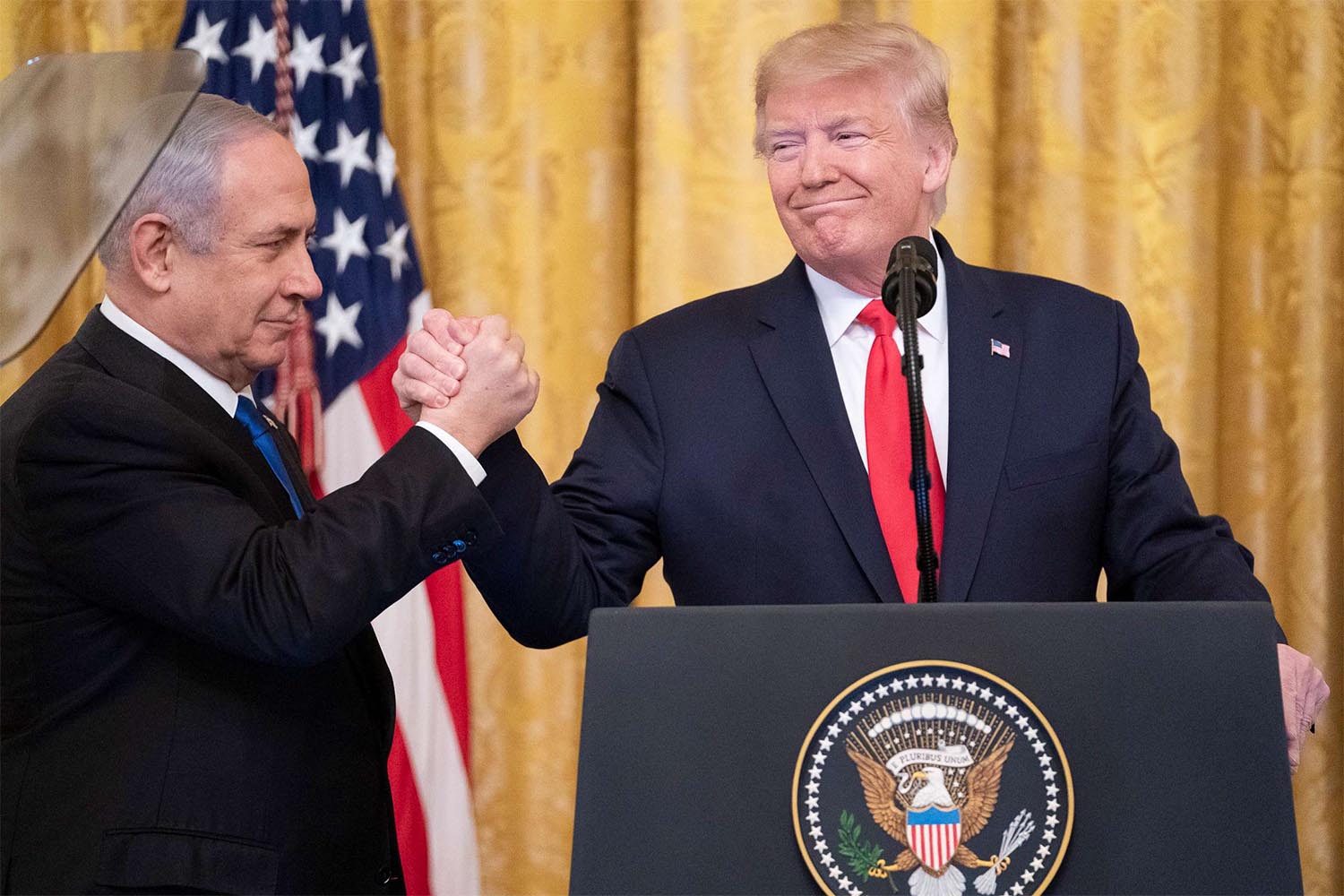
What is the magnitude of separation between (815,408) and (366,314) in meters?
1.45

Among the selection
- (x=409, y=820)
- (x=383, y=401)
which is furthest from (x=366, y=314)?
(x=409, y=820)

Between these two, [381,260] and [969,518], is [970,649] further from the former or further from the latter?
[381,260]

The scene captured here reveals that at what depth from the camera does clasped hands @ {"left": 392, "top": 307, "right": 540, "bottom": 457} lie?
66.2 inches

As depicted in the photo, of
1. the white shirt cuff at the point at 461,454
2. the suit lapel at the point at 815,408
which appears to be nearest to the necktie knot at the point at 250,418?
the white shirt cuff at the point at 461,454

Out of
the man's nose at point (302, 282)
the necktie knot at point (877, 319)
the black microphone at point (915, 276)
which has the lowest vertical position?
the black microphone at point (915, 276)

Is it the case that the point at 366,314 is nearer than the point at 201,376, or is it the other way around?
the point at 201,376

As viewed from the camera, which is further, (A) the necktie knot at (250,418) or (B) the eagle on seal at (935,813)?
(A) the necktie knot at (250,418)

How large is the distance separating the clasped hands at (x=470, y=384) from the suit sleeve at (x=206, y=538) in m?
0.10

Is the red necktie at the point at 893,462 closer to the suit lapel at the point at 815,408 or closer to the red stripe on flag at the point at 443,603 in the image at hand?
the suit lapel at the point at 815,408

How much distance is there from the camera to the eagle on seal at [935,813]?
1.08m

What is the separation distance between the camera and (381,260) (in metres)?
3.13

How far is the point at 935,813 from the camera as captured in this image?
1.09 metres

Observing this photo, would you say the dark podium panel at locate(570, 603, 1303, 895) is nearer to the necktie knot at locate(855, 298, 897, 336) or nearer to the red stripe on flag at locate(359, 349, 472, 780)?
the necktie knot at locate(855, 298, 897, 336)

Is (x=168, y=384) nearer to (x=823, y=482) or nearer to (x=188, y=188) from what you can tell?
(x=188, y=188)
